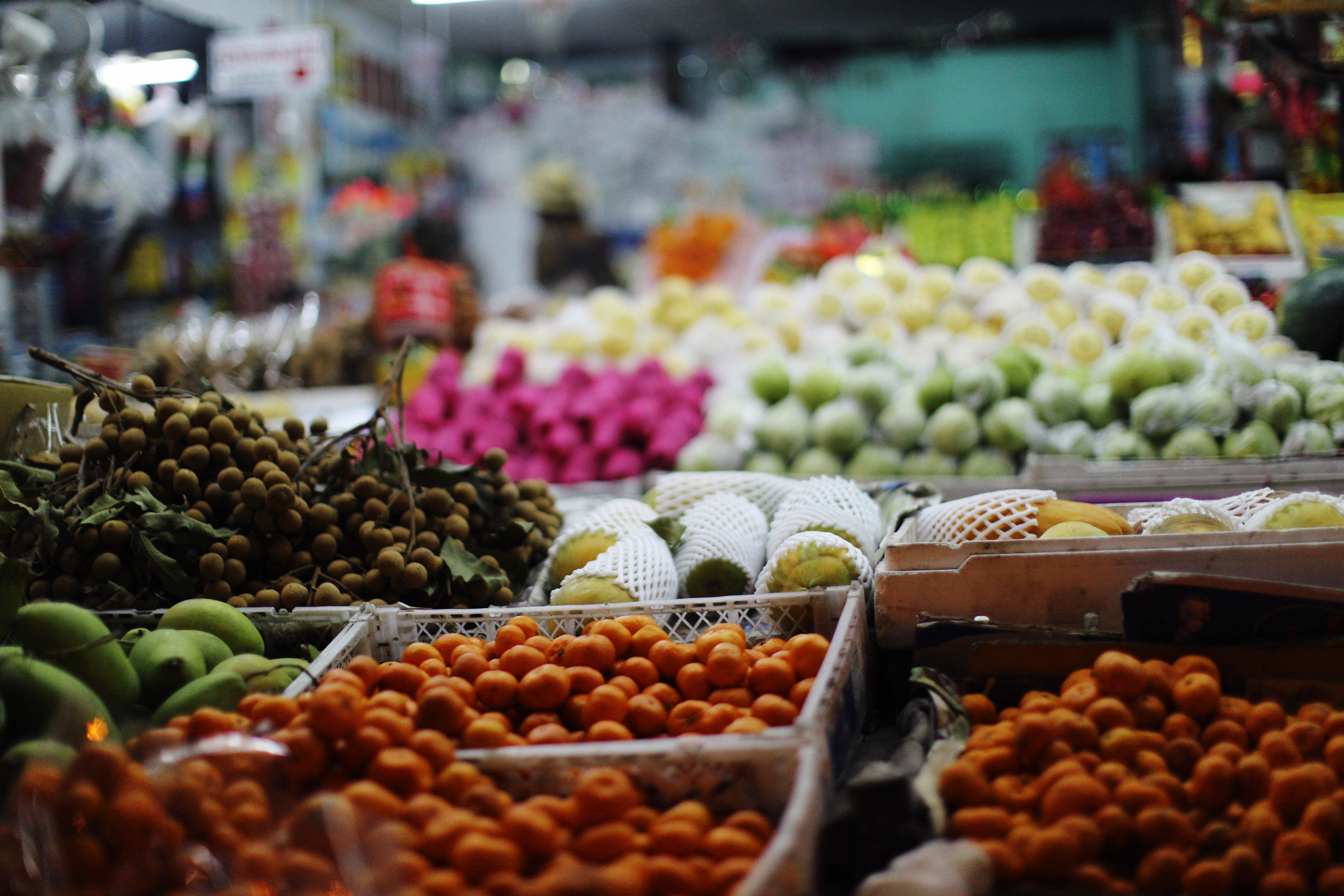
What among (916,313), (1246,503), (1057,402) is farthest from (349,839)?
(916,313)

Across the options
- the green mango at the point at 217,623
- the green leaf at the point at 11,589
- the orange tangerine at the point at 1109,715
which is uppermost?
the green leaf at the point at 11,589

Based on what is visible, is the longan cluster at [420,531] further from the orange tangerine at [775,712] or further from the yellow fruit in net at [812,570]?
the orange tangerine at [775,712]

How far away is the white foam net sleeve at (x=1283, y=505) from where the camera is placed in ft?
6.13

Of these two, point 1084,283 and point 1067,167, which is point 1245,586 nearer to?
point 1084,283

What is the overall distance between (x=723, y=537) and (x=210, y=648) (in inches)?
40.2

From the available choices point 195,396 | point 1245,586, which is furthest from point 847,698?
point 195,396

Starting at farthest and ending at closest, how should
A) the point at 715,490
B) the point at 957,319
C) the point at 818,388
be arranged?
the point at 957,319 → the point at 818,388 → the point at 715,490

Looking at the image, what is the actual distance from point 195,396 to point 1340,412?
277 centimetres

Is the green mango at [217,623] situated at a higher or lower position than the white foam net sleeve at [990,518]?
lower

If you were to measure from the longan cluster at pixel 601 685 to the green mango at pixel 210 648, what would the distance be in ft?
0.90

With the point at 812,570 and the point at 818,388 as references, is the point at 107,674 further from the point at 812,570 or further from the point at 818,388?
the point at 818,388

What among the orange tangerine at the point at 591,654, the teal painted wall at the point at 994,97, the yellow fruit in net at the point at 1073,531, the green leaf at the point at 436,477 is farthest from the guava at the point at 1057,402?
the teal painted wall at the point at 994,97

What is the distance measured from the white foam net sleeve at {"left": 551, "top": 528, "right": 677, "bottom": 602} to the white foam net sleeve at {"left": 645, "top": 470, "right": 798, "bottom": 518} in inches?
13.0

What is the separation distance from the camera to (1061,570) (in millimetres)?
1741
